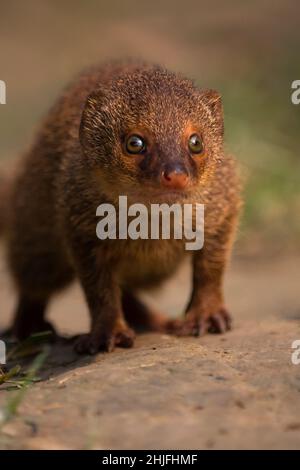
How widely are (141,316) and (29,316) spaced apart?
705mm

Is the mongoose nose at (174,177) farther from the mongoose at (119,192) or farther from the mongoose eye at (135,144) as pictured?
the mongoose eye at (135,144)

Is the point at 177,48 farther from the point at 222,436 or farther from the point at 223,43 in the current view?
the point at 222,436

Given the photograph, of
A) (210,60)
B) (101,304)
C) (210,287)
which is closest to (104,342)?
(101,304)

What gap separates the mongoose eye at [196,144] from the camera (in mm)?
3720

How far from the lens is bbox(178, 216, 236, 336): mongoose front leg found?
4.39 metres

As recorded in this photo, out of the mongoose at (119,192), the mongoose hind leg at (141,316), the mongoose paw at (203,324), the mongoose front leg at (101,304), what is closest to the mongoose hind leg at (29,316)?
the mongoose at (119,192)

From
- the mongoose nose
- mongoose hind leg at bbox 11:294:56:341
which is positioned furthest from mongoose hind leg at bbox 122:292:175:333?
the mongoose nose

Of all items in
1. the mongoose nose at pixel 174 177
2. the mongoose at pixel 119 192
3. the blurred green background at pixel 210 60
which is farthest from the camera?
the blurred green background at pixel 210 60

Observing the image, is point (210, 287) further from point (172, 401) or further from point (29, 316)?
point (172, 401)

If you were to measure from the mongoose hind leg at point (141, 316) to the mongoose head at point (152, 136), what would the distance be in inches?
56.1

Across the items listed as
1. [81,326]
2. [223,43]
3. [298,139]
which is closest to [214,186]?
[81,326]

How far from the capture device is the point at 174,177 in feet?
11.1

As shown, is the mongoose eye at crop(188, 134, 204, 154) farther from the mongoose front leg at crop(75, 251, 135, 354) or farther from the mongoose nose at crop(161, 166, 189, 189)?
the mongoose front leg at crop(75, 251, 135, 354)
